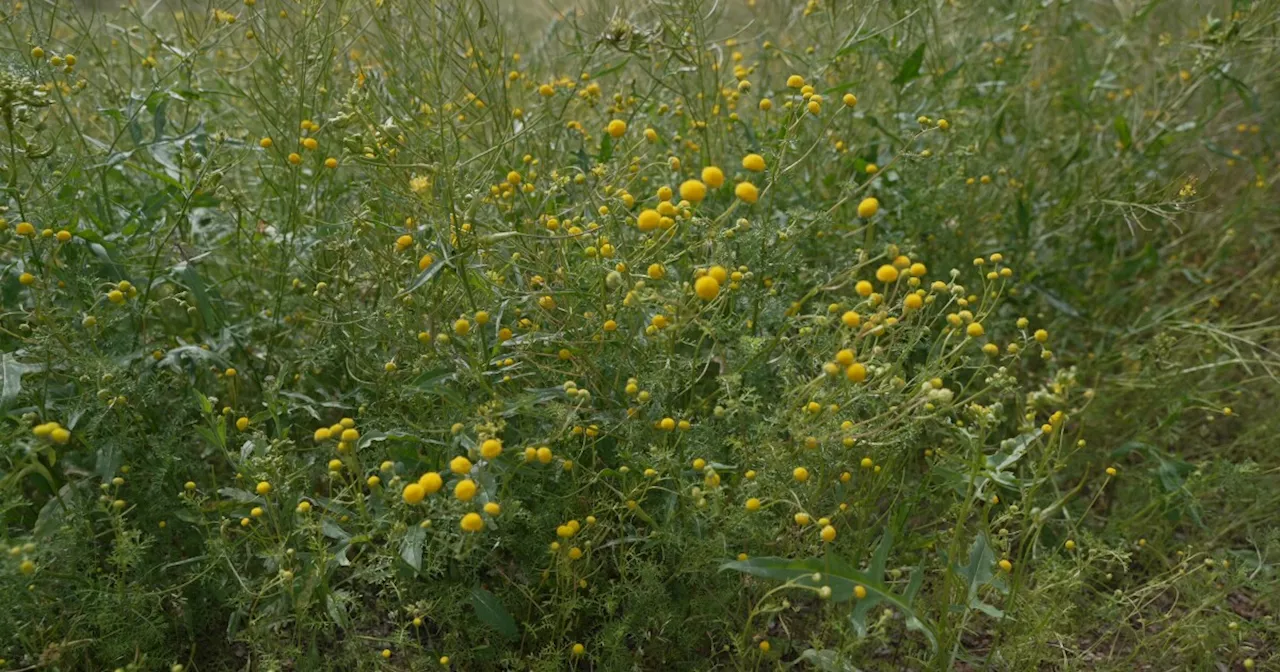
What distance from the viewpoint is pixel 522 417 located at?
7.15 feet

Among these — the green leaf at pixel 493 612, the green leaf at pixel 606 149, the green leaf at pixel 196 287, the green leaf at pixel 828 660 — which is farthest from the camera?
the green leaf at pixel 606 149

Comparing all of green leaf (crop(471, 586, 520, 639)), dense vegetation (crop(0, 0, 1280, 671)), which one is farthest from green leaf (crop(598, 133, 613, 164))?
green leaf (crop(471, 586, 520, 639))

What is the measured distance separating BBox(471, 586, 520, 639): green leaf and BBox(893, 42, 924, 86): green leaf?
1981mm

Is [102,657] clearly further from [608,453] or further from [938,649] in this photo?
[938,649]

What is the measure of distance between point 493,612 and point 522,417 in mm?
423

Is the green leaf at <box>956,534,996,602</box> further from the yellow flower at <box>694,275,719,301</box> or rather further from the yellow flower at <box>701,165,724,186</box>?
the yellow flower at <box>701,165,724,186</box>

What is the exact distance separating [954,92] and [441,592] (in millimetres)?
2535

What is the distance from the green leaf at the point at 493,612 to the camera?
206cm

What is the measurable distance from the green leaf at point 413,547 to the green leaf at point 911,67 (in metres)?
2.04

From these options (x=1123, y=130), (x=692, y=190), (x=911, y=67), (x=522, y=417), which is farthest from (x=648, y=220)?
(x=1123, y=130)

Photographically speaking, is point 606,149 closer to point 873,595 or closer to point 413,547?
point 413,547

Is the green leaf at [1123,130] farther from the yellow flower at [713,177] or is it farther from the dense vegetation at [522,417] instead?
the yellow flower at [713,177]

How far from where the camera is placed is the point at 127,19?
394 centimetres

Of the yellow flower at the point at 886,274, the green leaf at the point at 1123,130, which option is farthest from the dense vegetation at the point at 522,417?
the green leaf at the point at 1123,130
